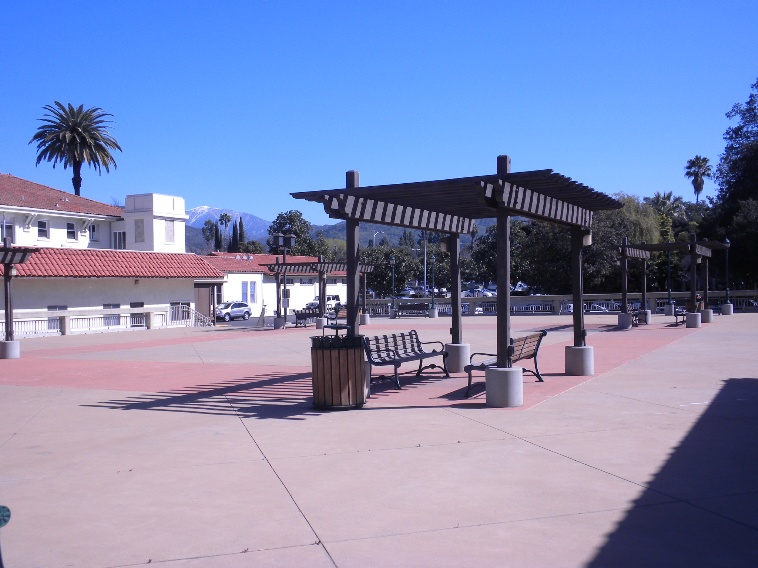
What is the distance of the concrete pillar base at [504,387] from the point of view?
1112 centimetres

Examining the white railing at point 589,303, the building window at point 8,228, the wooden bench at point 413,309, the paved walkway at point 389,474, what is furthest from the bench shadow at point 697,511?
the building window at point 8,228

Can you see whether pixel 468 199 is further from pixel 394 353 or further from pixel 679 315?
pixel 679 315

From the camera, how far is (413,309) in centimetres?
4409

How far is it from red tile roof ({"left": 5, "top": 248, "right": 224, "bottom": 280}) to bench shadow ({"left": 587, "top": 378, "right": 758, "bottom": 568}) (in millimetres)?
29791

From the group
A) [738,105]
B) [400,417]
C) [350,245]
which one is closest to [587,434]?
[400,417]

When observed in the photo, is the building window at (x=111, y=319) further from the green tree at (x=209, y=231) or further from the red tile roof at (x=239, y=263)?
the green tree at (x=209, y=231)

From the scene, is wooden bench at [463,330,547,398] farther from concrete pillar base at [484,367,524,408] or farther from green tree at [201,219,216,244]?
green tree at [201,219,216,244]

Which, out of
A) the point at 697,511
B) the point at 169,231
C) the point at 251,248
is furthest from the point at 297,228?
the point at 697,511

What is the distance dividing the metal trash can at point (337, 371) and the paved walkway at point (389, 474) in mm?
365

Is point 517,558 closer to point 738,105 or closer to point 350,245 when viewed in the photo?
point 350,245

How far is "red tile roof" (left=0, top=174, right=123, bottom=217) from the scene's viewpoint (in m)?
40.5

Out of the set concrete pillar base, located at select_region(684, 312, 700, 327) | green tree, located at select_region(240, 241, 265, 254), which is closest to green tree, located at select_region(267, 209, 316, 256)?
green tree, located at select_region(240, 241, 265, 254)

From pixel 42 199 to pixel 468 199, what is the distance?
36.3 meters

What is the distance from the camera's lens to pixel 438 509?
6.35m
